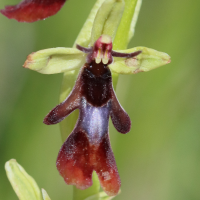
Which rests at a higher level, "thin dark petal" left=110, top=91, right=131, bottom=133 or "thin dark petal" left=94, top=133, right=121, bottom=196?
"thin dark petal" left=110, top=91, right=131, bottom=133

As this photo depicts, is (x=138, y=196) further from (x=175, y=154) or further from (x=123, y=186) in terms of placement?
(x=175, y=154)

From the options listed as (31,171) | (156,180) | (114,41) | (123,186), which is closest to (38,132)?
(31,171)

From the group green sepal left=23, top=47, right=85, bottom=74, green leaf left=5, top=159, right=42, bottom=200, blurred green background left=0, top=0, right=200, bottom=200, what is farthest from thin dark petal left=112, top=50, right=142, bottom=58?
blurred green background left=0, top=0, right=200, bottom=200

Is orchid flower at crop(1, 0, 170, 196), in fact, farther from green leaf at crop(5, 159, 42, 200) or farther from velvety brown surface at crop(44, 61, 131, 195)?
green leaf at crop(5, 159, 42, 200)

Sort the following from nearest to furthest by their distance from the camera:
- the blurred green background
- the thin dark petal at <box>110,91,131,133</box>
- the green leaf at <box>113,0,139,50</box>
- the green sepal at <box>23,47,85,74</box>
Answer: the green sepal at <box>23,47,85,74</box>, the thin dark petal at <box>110,91,131,133</box>, the green leaf at <box>113,0,139,50</box>, the blurred green background

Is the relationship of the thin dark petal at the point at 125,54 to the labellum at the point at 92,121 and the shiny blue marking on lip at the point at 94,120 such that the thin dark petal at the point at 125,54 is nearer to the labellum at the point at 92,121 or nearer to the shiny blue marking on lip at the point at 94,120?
the labellum at the point at 92,121

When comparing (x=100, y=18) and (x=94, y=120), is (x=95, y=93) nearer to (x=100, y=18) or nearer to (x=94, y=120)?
(x=94, y=120)

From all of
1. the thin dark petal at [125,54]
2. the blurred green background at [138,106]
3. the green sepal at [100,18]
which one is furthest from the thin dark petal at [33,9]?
the blurred green background at [138,106]
